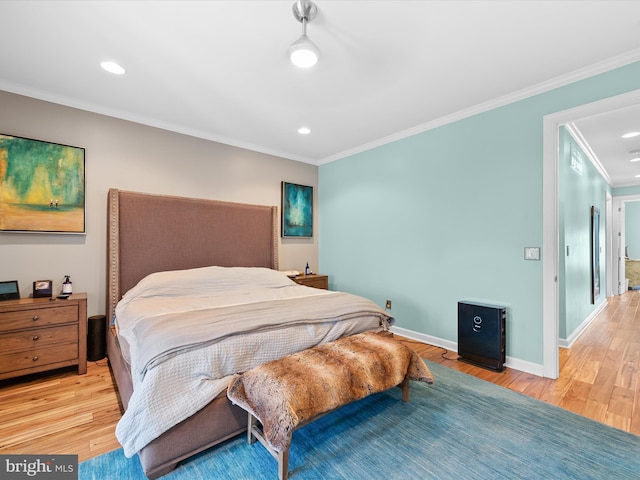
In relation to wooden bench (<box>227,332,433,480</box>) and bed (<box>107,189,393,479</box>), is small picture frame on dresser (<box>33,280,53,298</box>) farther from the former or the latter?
wooden bench (<box>227,332,433,480</box>)

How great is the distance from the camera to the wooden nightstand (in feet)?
13.5

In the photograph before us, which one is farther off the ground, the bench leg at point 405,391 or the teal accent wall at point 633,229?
the teal accent wall at point 633,229

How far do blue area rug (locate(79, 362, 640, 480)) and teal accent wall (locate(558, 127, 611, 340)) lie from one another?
1811 millimetres

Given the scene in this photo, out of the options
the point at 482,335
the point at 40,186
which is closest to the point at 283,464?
the point at 482,335

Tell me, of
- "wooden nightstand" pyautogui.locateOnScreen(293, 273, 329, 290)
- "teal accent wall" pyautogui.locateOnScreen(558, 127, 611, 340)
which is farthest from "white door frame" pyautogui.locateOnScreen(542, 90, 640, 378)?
"wooden nightstand" pyautogui.locateOnScreen(293, 273, 329, 290)

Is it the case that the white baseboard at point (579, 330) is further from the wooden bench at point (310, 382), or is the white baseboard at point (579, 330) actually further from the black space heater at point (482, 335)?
the wooden bench at point (310, 382)

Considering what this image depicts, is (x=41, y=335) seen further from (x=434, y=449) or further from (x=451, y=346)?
(x=451, y=346)

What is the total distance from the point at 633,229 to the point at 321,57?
10.8 meters

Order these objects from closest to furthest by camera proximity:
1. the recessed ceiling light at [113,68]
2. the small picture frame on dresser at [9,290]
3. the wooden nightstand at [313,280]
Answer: the recessed ceiling light at [113,68] < the small picture frame on dresser at [9,290] < the wooden nightstand at [313,280]

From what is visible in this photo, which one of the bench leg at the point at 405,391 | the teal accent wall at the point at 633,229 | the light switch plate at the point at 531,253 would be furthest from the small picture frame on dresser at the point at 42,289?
the teal accent wall at the point at 633,229

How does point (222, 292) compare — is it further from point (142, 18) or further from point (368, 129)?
point (368, 129)

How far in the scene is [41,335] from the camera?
242 cm

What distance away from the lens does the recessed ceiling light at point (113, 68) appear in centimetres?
228

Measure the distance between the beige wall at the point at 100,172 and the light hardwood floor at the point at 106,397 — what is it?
32.1 inches
